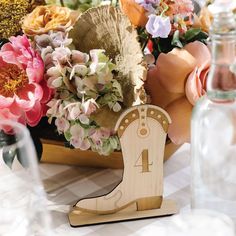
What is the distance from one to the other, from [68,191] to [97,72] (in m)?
0.21

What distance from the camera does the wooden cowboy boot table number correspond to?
2.49 feet

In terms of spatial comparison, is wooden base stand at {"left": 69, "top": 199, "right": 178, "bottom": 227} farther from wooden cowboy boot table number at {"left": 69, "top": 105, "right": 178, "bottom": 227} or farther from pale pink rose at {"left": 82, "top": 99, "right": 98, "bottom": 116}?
pale pink rose at {"left": 82, "top": 99, "right": 98, "bottom": 116}

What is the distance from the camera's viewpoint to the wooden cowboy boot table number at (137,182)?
0.76 metres

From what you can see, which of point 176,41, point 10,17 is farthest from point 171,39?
point 10,17

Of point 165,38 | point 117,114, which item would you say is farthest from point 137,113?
point 165,38

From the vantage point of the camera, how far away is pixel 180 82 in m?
0.79

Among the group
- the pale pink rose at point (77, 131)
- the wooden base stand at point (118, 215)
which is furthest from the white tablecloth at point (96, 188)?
the pale pink rose at point (77, 131)

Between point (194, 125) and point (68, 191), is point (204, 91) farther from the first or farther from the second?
point (68, 191)

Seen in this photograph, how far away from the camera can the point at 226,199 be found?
769 millimetres

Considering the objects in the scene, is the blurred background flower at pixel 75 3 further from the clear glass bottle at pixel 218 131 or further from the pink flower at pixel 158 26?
the clear glass bottle at pixel 218 131

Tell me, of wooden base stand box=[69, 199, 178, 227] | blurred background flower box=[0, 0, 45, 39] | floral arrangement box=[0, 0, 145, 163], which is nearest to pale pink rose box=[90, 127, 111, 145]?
floral arrangement box=[0, 0, 145, 163]

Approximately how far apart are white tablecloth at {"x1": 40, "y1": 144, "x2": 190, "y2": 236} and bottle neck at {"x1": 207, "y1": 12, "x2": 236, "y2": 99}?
0.20 meters

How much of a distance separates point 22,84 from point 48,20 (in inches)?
4.8

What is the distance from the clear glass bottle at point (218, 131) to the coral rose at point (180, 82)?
0.16 ft
